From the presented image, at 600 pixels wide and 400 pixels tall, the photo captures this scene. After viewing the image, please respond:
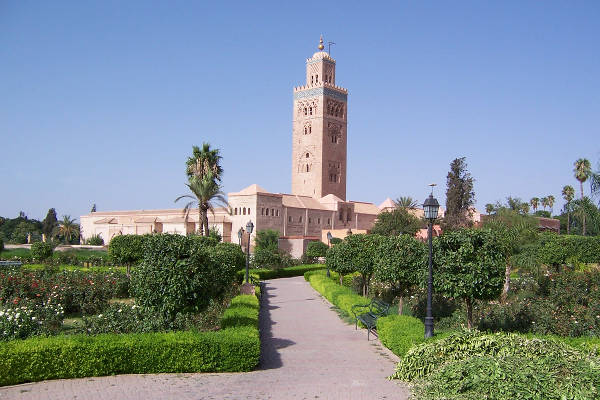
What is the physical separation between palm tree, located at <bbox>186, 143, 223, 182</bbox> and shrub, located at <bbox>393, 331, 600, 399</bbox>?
87.8ft

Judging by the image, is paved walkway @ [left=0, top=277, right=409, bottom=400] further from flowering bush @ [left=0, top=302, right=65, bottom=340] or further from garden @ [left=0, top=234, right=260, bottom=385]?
flowering bush @ [left=0, top=302, right=65, bottom=340]

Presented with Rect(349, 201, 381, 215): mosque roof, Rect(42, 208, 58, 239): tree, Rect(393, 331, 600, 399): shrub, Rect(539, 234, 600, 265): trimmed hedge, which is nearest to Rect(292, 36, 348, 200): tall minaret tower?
Rect(349, 201, 381, 215): mosque roof

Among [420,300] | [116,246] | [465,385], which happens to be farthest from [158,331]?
[116,246]

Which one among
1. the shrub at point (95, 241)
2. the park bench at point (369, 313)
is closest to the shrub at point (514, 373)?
the park bench at point (369, 313)

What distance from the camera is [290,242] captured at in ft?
155

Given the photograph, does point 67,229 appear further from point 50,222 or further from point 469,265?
point 469,265

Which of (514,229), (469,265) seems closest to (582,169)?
(514,229)

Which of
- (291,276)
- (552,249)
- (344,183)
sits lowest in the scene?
(291,276)

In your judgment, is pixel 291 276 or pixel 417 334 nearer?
pixel 417 334

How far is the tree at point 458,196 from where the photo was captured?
3966 cm

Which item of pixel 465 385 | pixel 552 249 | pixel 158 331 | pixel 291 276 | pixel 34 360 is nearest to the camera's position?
pixel 465 385

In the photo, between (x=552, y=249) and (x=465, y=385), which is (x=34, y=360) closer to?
(x=465, y=385)

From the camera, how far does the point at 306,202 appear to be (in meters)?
57.7

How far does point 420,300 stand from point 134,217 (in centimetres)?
4615
